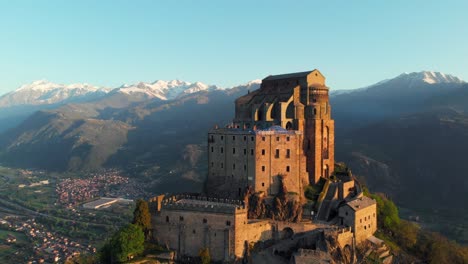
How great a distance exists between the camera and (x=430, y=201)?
7111 inches

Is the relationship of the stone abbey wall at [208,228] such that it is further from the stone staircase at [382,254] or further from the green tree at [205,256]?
the stone staircase at [382,254]

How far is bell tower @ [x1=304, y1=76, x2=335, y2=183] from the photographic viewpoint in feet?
256

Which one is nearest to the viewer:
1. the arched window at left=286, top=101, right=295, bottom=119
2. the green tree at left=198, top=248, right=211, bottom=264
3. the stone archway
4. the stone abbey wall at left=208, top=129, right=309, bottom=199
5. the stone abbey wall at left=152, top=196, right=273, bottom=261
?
the green tree at left=198, top=248, right=211, bottom=264

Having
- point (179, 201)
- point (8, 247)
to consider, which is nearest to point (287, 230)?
point (179, 201)

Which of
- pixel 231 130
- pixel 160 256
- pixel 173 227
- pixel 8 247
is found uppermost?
pixel 231 130

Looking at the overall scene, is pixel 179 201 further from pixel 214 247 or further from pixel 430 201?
pixel 430 201

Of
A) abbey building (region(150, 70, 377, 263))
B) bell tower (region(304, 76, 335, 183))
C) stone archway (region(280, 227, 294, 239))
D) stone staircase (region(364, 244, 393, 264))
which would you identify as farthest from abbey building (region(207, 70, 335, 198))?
stone staircase (region(364, 244, 393, 264))

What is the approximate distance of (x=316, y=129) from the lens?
3091 inches

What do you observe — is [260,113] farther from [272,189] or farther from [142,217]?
[142,217]

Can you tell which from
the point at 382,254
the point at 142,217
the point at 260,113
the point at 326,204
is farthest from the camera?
the point at 260,113

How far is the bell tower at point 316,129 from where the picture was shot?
7812cm

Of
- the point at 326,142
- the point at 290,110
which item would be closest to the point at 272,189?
the point at 290,110

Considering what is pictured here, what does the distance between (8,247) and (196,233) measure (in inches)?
A: 4150

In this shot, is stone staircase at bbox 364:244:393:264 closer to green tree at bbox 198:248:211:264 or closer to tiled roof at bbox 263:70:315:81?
green tree at bbox 198:248:211:264
